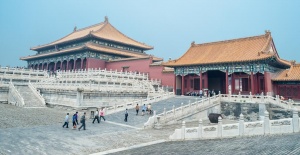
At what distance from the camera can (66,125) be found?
1600 cm

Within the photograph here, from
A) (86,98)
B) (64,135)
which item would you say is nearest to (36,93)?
(86,98)

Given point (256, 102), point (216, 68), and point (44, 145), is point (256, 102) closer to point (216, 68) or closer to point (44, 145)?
point (216, 68)

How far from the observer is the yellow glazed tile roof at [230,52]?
22978mm

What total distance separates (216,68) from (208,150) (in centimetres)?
1598

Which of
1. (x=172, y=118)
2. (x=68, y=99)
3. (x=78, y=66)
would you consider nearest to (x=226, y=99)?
(x=172, y=118)

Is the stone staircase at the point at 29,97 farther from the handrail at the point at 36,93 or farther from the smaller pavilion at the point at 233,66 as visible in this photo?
the smaller pavilion at the point at 233,66

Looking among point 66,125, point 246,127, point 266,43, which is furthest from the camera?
point 266,43

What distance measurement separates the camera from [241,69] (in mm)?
23078

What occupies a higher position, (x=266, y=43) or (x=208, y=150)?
(x=266, y=43)

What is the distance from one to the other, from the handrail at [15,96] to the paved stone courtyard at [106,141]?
5.88 meters

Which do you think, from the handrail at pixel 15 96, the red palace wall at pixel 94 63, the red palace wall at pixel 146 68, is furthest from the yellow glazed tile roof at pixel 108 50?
the handrail at pixel 15 96

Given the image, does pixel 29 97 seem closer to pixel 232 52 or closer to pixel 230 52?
pixel 230 52

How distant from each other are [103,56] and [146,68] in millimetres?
10009

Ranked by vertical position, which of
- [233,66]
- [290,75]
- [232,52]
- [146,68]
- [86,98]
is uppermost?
[232,52]
